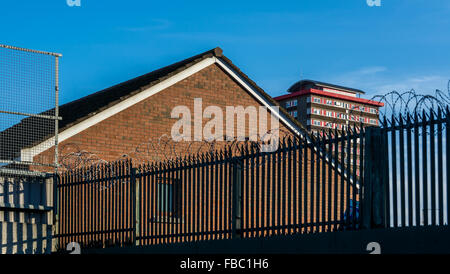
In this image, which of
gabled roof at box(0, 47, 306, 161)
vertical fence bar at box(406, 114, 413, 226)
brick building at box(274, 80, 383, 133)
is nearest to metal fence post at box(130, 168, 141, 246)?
gabled roof at box(0, 47, 306, 161)

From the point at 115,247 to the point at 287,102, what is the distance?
167989mm

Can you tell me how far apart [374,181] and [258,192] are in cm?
240

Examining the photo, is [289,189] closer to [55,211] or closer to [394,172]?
[394,172]

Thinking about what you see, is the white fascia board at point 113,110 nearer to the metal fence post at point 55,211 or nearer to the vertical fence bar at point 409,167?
the metal fence post at point 55,211

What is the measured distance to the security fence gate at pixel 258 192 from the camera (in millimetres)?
9414

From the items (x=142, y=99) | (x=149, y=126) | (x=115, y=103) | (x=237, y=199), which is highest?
(x=142, y=99)

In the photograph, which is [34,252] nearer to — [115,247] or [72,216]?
[72,216]

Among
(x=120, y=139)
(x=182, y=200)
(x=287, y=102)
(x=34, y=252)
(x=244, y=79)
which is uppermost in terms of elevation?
(x=287, y=102)

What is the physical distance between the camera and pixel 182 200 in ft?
43.7

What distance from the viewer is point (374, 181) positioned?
388 inches

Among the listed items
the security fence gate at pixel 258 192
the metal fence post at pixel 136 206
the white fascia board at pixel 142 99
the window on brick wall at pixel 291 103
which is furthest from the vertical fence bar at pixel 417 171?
the window on brick wall at pixel 291 103

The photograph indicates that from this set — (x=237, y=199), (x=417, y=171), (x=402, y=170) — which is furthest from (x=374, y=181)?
(x=237, y=199)

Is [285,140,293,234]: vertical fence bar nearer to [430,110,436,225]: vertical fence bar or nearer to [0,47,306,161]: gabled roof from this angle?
[430,110,436,225]: vertical fence bar
